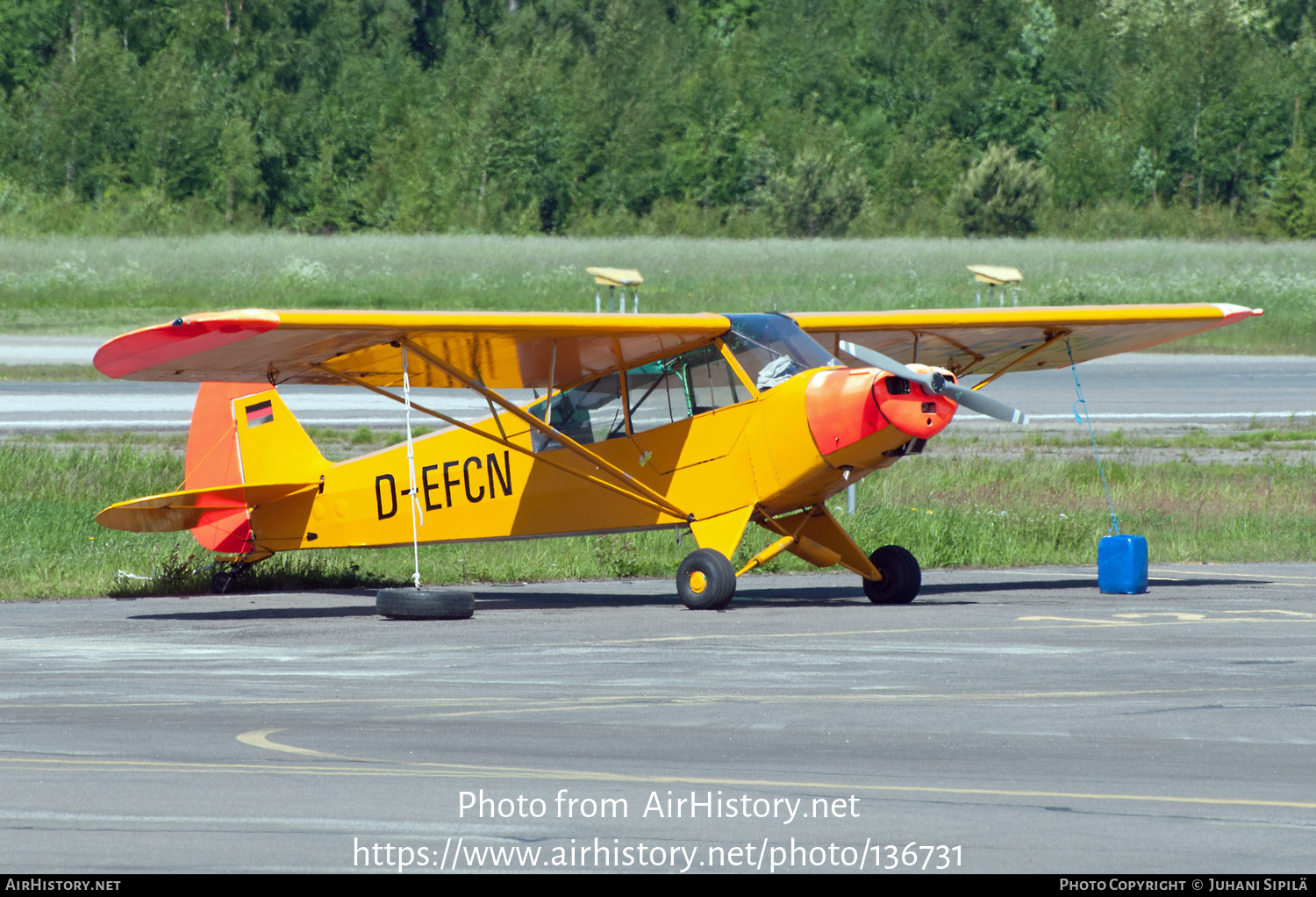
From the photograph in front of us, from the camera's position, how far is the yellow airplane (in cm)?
1154

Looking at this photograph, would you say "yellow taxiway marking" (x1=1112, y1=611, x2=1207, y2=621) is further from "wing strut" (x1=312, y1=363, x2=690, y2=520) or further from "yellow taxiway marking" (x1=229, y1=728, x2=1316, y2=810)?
"yellow taxiway marking" (x1=229, y1=728, x2=1316, y2=810)

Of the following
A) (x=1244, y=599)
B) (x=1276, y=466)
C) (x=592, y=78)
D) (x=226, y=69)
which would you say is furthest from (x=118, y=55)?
(x=1244, y=599)

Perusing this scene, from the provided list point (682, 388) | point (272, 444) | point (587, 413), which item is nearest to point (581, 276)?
point (272, 444)

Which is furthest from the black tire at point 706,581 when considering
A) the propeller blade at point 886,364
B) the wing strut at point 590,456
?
the propeller blade at point 886,364

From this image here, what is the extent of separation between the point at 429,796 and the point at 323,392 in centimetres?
2998

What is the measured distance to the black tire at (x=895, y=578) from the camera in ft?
41.7

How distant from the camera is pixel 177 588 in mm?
14102

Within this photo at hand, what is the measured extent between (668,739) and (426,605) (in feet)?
17.1

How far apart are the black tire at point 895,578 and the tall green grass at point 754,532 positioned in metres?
2.82

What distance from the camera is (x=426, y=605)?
11766 millimetres

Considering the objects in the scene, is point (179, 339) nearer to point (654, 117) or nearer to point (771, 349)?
point (771, 349)

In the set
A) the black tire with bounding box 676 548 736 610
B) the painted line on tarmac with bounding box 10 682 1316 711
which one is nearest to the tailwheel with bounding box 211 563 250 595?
the black tire with bounding box 676 548 736 610

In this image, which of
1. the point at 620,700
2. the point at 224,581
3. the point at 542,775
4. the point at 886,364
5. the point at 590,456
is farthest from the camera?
the point at 224,581
